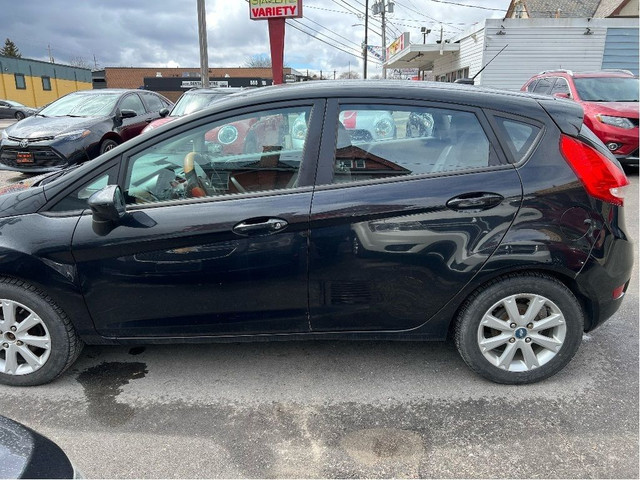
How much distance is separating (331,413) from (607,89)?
9.04m

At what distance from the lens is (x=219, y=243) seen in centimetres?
245

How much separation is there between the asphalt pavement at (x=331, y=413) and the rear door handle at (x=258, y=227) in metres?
0.96

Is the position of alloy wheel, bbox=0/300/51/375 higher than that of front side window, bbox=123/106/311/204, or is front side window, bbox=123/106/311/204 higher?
front side window, bbox=123/106/311/204

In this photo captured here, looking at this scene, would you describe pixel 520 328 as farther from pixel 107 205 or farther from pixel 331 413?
pixel 107 205

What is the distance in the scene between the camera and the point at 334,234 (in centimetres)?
244

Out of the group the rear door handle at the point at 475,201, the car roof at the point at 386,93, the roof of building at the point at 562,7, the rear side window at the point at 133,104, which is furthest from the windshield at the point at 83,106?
the roof of building at the point at 562,7

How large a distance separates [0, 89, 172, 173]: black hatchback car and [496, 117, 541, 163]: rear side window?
23.4ft

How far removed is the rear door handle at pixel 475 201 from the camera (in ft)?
8.00

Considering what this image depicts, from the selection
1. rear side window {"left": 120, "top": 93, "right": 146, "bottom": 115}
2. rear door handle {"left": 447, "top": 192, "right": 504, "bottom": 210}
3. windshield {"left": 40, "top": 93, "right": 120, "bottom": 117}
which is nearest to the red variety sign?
rear side window {"left": 120, "top": 93, "right": 146, "bottom": 115}

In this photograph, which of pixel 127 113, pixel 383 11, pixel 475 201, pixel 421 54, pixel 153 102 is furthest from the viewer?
pixel 383 11

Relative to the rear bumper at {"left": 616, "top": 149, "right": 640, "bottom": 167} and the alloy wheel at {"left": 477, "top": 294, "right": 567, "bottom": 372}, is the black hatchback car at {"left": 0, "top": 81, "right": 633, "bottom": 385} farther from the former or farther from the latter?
the rear bumper at {"left": 616, "top": 149, "right": 640, "bottom": 167}

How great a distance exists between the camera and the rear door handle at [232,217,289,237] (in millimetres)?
2426

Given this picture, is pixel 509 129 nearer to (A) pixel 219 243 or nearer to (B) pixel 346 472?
(A) pixel 219 243

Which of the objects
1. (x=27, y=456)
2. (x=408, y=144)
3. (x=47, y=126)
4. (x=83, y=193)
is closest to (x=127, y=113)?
(x=47, y=126)
